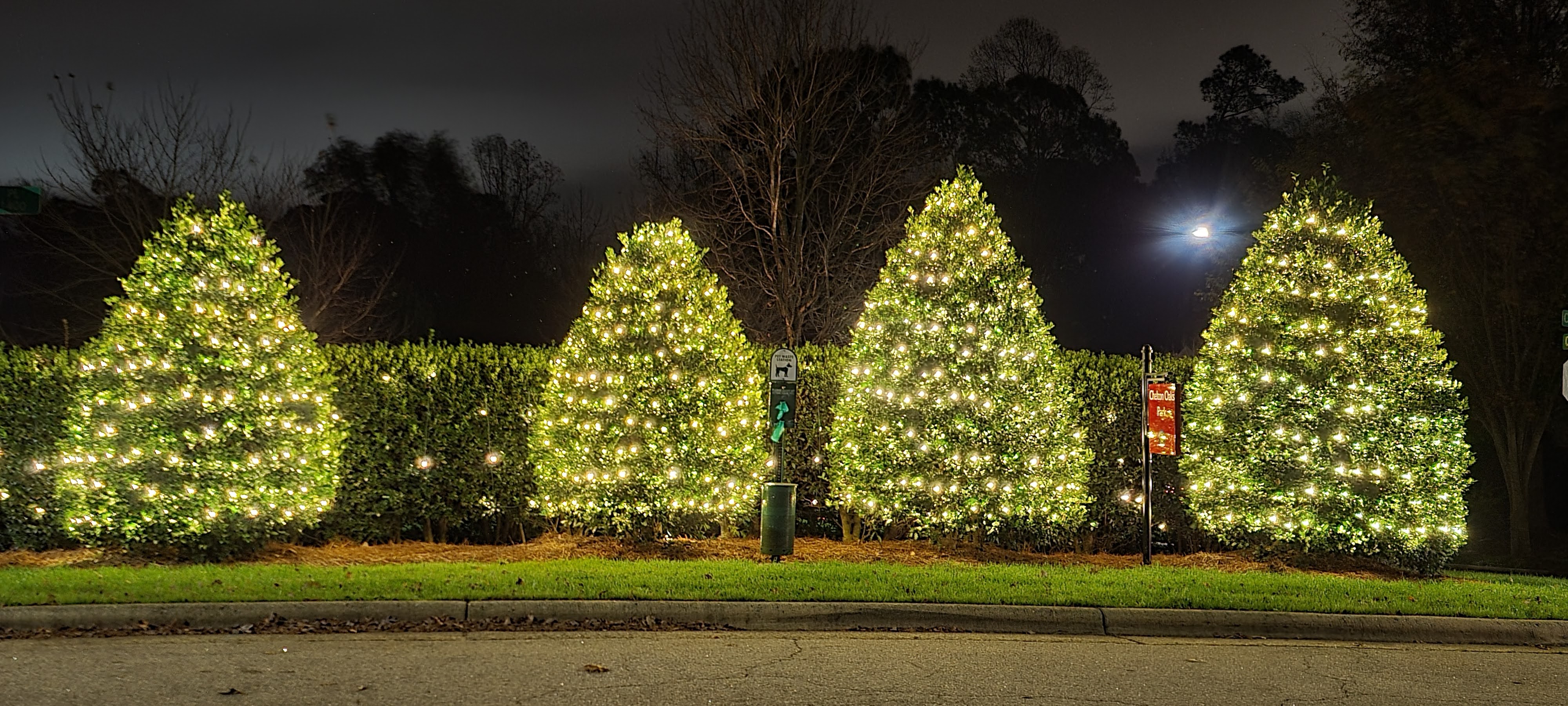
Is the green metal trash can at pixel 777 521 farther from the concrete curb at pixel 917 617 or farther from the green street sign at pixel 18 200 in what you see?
the green street sign at pixel 18 200

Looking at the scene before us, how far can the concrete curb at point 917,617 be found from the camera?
335 inches

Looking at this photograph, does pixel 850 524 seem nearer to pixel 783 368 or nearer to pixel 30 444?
pixel 783 368

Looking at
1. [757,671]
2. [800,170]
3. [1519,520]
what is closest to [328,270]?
[800,170]

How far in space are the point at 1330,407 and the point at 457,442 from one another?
10.5 meters

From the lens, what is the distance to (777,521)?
1191cm

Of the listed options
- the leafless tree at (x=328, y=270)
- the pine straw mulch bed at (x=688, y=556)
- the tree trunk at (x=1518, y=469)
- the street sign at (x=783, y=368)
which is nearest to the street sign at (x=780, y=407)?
the street sign at (x=783, y=368)

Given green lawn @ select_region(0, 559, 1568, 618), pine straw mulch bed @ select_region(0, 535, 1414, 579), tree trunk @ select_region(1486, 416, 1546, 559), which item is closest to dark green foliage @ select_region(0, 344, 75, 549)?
pine straw mulch bed @ select_region(0, 535, 1414, 579)

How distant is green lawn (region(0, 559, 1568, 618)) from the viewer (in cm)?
903

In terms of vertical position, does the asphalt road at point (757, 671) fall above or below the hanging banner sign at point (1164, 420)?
below

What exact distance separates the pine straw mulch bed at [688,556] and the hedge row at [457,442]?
42 centimetres

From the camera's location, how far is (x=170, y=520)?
11.3m

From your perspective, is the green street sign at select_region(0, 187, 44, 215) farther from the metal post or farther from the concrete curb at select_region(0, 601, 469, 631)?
the metal post

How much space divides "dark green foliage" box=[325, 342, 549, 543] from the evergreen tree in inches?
163

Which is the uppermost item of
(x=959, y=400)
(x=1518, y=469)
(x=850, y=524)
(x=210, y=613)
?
(x=959, y=400)
